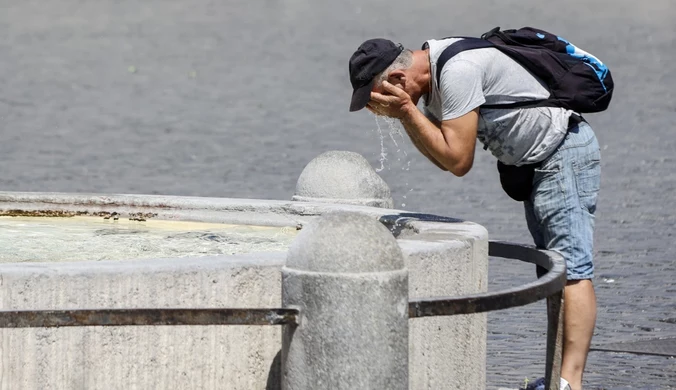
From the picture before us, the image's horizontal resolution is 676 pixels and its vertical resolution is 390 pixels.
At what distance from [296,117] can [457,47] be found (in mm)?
11372

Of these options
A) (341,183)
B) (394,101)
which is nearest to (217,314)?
(394,101)

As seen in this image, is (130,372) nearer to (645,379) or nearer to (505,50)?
(505,50)

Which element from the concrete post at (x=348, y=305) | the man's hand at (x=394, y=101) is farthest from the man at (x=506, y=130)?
the concrete post at (x=348, y=305)

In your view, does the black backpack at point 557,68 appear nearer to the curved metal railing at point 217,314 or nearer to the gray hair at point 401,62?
the gray hair at point 401,62

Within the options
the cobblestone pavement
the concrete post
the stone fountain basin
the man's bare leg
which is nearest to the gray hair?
the stone fountain basin

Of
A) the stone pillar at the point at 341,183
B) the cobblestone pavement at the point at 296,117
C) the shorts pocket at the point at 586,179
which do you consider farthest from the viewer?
the cobblestone pavement at the point at 296,117

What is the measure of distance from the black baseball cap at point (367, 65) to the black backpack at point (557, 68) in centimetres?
32

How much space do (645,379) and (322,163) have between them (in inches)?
86.9

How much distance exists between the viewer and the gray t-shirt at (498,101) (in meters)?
5.19

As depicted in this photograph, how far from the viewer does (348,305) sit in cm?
394

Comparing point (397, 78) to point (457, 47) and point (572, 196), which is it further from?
point (572, 196)

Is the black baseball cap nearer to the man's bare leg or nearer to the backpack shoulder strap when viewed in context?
the backpack shoulder strap

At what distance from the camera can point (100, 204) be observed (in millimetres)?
7133

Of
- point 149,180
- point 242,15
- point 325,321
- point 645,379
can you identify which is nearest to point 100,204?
point 645,379
